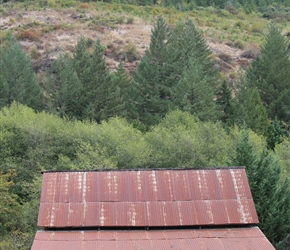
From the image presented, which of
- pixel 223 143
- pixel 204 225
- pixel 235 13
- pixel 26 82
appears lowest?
pixel 235 13

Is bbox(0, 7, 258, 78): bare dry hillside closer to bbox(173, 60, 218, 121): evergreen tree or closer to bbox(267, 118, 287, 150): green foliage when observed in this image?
bbox(173, 60, 218, 121): evergreen tree

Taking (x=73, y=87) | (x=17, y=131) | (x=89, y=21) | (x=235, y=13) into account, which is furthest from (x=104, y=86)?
(x=235, y=13)

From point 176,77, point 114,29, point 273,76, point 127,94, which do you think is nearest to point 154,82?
point 176,77

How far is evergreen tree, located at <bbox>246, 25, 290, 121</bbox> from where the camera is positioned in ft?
131

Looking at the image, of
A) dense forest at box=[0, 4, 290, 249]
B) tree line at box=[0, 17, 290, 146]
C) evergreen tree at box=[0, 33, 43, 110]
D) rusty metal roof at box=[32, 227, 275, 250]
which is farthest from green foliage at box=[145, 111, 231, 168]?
evergreen tree at box=[0, 33, 43, 110]

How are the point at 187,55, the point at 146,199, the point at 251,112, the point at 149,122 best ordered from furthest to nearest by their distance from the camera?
the point at 187,55, the point at 149,122, the point at 251,112, the point at 146,199

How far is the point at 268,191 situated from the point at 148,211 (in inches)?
300

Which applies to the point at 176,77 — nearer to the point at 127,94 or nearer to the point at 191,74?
the point at 191,74

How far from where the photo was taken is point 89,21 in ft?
230

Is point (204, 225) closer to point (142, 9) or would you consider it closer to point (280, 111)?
point (280, 111)

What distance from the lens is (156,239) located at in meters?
14.7

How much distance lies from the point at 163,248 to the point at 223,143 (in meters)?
15.7

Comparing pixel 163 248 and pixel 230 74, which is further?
pixel 230 74

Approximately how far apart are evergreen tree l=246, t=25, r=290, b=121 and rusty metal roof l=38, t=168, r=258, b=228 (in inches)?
1001
